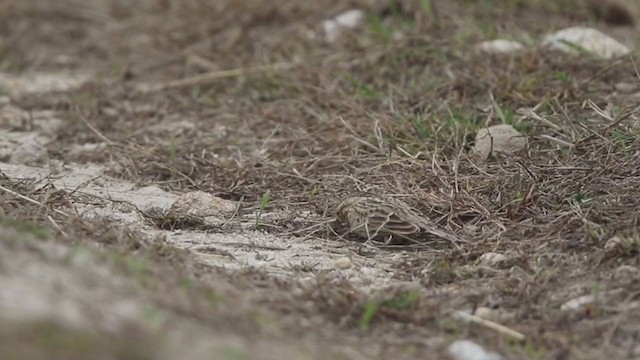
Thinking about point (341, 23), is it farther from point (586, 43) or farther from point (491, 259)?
point (491, 259)

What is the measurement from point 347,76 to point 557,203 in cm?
155

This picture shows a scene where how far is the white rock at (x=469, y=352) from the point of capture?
2.22 m

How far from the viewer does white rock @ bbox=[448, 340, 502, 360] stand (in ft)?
7.29

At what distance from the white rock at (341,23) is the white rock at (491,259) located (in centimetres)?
231

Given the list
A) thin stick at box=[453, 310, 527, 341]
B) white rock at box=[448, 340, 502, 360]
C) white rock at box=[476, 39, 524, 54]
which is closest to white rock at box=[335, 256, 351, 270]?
thin stick at box=[453, 310, 527, 341]

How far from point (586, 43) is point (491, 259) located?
181 cm

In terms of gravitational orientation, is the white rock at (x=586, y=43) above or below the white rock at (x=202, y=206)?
below

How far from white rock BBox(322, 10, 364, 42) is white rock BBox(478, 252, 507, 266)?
2.31 meters

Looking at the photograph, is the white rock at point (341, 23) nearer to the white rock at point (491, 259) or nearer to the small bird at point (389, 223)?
the small bird at point (389, 223)

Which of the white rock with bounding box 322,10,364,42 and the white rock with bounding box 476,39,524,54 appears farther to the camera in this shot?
the white rock with bounding box 322,10,364,42

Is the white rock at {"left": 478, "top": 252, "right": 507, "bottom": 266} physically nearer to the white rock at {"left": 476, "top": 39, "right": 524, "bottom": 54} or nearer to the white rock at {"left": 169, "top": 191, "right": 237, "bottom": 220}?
the white rock at {"left": 169, "top": 191, "right": 237, "bottom": 220}

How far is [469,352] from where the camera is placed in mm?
2238

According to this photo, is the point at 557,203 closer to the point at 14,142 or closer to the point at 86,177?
the point at 86,177

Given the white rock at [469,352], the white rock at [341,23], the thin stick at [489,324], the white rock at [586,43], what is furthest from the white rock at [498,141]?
the white rock at [341,23]
